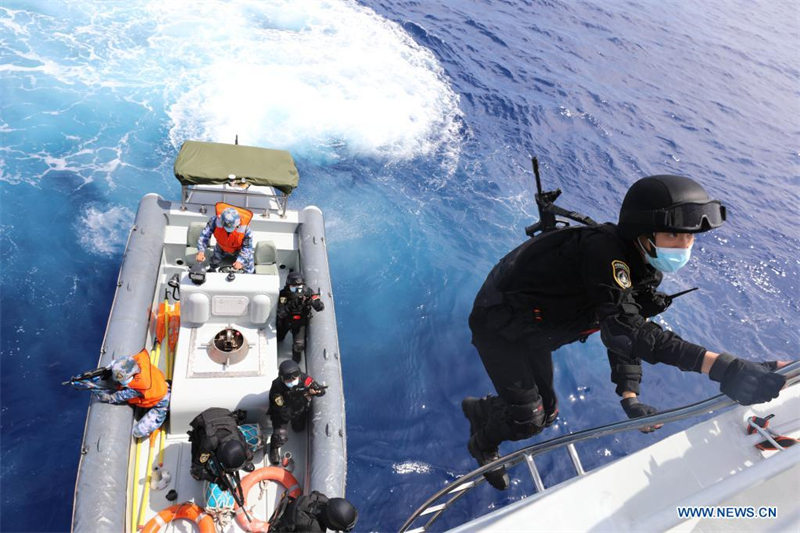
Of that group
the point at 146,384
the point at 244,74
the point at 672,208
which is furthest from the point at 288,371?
the point at 244,74

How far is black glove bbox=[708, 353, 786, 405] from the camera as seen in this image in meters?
1.80

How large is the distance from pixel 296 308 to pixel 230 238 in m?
1.36

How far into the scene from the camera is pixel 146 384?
455 centimetres

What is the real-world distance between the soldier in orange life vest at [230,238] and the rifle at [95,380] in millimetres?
1865

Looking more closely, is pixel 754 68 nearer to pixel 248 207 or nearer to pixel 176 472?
pixel 248 207

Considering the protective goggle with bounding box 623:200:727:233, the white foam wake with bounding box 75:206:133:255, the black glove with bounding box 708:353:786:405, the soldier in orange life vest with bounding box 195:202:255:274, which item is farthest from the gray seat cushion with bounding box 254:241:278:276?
the black glove with bounding box 708:353:786:405

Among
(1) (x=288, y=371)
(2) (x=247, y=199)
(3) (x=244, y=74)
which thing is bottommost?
(1) (x=288, y=371)

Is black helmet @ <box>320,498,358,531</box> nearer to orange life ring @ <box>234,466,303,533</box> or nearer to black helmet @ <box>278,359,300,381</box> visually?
orange life ring @ <box>234,466,303,533</box>

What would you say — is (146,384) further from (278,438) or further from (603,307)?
(603,307)

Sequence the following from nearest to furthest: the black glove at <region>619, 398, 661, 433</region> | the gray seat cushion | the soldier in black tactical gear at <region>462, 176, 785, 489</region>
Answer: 1. the soldier in black tactical gear at <region>462, 176, 785, 489</region>
2. the black glove at <region>619, 398, 661, 433</region>
3. the gray seat cushion

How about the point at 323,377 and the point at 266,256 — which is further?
the point at 266,256

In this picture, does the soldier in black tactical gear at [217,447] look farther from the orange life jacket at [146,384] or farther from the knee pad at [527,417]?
the knee pad at [527,417]

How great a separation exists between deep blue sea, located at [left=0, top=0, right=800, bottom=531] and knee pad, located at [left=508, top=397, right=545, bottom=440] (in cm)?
225

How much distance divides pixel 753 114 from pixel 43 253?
67.0 ft
